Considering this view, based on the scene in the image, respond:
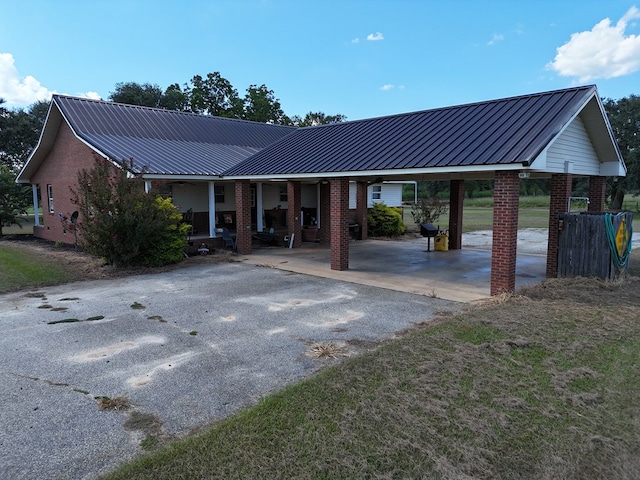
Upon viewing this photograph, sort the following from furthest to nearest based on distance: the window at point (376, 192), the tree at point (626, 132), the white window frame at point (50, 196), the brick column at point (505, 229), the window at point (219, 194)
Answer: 1. the tree at point (626, 132)
2. the window at point (376, 192)
3. the white window frame at point (50, 196)
4. the window at point (219, 194)
5. the brick column at point (505, 229)

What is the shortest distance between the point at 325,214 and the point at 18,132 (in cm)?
2882

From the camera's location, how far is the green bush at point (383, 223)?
22.1m

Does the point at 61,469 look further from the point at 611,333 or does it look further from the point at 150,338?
the point at 611,333

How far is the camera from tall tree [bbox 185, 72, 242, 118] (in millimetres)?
45500

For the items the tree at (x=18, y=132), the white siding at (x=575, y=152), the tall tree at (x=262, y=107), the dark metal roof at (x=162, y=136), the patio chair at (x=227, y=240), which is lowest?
the patio chair at (x=227, y=240)

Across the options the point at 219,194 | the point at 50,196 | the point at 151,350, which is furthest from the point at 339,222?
the point at 50,196

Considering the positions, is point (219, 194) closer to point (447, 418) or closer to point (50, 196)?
point (50, 196)

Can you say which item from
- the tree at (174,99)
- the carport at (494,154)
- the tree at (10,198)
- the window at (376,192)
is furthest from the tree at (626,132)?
the tree at (10,198)

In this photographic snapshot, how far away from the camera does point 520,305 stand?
809 cm

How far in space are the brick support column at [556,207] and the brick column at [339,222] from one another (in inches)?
204

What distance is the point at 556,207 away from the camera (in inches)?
438

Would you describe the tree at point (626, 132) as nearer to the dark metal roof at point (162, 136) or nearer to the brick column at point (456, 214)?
the brick column at point (456, 214)

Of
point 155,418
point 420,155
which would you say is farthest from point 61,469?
point 420,155

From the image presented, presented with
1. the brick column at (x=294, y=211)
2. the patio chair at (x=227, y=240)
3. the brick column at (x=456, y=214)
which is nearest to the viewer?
the patio chair at (x=227, y=240)
